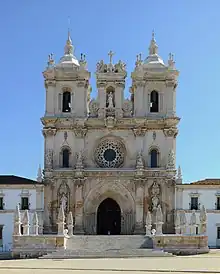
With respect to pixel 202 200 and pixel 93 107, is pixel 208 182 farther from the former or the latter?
pixel 93 107

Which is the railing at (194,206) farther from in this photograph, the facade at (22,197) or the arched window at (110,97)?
the facade at (22,197)

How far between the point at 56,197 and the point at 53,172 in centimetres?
225

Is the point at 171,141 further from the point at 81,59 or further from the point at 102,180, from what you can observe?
the point at 81,59

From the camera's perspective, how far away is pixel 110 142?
57062 millimetres

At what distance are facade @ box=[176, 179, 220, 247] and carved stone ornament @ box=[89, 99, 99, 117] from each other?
400 inches

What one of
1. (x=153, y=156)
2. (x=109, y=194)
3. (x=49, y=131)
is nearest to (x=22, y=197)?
(x=49, y=131)

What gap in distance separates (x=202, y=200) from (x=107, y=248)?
1349 centimetres

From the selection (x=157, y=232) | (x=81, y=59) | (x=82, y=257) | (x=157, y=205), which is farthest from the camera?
Result: (x=81, y=59)

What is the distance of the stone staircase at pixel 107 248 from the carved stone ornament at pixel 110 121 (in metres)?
12.1

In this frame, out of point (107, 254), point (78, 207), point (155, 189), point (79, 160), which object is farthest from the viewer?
point (79, 160)

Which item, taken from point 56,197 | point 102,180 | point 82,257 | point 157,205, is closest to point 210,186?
point 157,205

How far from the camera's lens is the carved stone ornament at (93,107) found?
57.5 meters

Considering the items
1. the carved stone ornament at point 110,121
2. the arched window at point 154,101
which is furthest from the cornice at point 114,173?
the arched window at point 154,101

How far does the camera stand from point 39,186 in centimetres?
5528
